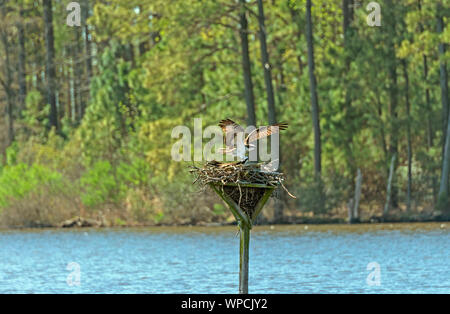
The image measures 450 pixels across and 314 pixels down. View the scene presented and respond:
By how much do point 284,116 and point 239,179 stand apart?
105ft

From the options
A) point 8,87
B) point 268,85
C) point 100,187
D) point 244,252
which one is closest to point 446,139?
point 268,85

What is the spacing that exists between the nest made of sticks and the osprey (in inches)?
8.1

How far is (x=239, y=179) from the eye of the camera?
16.4 metres

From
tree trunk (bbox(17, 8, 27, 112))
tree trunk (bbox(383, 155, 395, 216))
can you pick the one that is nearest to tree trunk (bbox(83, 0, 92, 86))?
tree trunk (bbox(17, 8, 27, 112))

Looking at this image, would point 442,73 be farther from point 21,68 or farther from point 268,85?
point 21,68

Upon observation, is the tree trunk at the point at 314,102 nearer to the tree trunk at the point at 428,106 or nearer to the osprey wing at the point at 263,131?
the tree trunk at the point at 428,106

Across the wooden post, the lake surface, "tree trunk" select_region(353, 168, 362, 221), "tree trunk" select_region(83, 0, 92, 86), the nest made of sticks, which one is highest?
"tree trunk" select_region(83, 0, 92, 86)

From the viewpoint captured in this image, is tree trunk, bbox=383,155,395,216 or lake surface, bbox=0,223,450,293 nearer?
lake surface, bbox=0,223,450,293

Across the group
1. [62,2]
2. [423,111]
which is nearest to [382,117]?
[423,111]

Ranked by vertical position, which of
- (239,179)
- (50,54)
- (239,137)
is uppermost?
(50,54)

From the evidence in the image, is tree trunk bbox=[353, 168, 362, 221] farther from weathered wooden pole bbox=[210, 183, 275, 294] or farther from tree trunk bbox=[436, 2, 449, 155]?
weathered wooden pole bbox=[210, 183, 275, 294]

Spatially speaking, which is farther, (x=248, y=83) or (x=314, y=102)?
(x=248, y=83)

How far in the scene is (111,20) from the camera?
4753cm

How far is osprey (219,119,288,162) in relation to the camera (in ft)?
54.4
